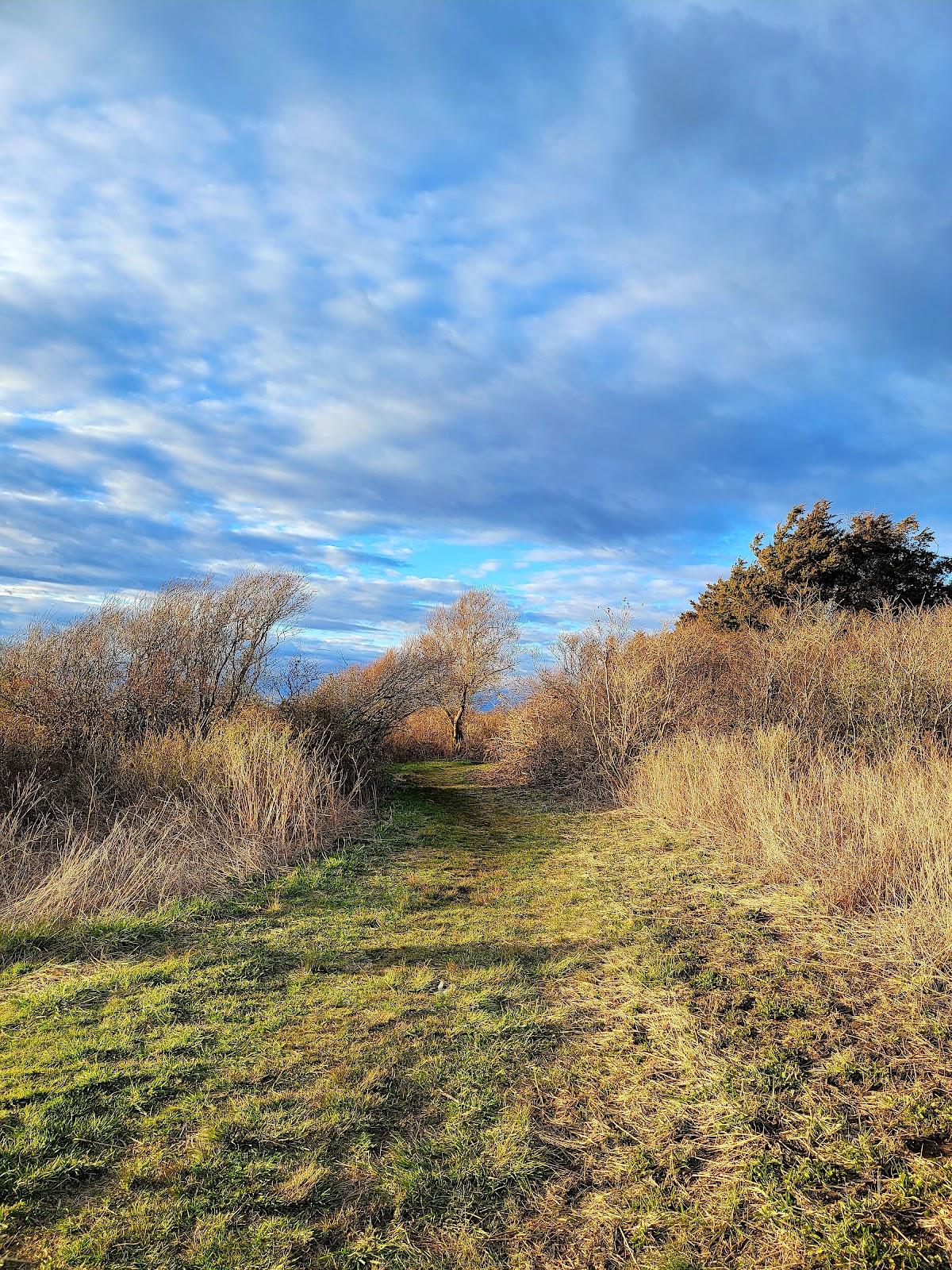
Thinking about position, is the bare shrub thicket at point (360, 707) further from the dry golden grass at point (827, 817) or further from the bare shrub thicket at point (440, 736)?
the bare shrub thicket at point (440, 736)

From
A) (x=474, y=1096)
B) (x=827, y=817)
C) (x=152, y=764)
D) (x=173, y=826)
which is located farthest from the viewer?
(x=152, y=764)

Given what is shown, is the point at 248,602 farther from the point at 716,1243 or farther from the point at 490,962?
the point at 716,1243

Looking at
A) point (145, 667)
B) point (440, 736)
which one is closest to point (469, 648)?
point (440, 736)

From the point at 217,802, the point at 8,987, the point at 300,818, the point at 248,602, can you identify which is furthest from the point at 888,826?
the point at 248,602

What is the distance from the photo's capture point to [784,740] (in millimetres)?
9789

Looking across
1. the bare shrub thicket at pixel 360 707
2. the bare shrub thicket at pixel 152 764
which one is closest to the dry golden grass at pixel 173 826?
the bare shrub thicket at pixel 152 764

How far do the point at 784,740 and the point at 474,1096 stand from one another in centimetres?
806

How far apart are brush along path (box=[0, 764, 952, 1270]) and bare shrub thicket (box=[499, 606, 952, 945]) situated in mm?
965

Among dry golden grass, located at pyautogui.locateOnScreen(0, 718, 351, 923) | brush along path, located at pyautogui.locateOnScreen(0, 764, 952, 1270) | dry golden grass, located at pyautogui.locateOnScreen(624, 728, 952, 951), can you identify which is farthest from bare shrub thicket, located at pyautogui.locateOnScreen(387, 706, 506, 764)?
brush along path, located at pyautogui.locateOnScreen(0, 764, 952, 1270)

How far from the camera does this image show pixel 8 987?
15.2ft

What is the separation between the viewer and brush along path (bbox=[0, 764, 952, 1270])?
2.44 meters

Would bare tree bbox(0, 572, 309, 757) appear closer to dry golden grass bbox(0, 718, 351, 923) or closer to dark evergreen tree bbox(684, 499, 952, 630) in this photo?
dry golden grass bbox(0, 718, 351, 923)

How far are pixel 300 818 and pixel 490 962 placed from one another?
417 cm

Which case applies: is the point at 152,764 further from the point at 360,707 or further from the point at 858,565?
the point at 858,565
